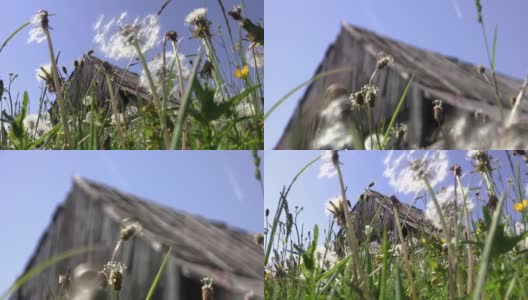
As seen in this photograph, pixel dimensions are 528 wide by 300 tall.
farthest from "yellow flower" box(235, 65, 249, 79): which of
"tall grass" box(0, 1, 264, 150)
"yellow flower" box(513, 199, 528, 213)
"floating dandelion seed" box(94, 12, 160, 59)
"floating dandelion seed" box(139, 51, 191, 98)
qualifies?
"yellow flower" box(513, 199, 528, 213)

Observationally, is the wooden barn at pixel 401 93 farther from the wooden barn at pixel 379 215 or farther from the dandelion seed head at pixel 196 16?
the dandelion seed head at pixel 196 16

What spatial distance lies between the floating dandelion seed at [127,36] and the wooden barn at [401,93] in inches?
11.6

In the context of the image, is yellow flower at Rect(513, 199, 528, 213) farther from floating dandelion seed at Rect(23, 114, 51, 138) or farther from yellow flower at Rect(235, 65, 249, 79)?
floating dandelion seed at Rect(23, 114, 51, 138)

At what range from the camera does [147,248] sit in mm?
1051

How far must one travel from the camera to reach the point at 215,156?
109 cm

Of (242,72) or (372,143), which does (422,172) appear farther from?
(242,72)

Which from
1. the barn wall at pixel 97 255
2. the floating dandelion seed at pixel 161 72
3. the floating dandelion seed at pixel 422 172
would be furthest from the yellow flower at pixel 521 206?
the floating dandelion seed at pixel 161 72

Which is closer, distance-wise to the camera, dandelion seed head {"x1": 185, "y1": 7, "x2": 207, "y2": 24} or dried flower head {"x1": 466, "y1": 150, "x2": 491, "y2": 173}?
dried flower head {"x1": 466, "y1": 150, "x2": 491, "y2": 173}

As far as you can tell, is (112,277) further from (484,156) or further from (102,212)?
(484,156)

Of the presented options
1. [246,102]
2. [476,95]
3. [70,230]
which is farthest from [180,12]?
[476,95]

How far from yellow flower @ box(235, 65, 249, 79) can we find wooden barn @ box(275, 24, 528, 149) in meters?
0.13

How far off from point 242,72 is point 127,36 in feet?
1.00

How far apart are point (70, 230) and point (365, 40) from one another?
3.64ft

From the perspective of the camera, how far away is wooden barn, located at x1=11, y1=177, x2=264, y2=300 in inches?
39.4
